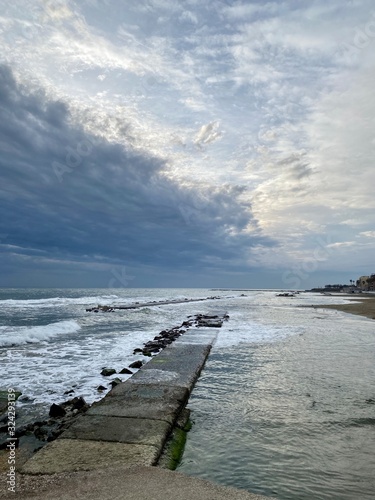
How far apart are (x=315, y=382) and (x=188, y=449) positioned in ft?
15.2

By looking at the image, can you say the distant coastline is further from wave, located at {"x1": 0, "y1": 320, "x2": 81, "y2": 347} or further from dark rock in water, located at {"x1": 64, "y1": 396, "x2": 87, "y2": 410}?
dark rock in water, located at {"x1": 64, "y1": 396, "x2": 87, "y2": 410}

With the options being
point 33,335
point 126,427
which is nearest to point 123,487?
point 126,427

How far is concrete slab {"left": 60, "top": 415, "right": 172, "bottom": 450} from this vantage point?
5125 mm

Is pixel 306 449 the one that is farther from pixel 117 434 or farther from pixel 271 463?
pixel 117 434

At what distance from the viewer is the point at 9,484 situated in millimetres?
3848

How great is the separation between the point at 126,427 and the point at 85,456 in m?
1.16

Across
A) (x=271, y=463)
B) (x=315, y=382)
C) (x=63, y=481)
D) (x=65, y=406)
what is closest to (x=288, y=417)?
(x=271, y=463)

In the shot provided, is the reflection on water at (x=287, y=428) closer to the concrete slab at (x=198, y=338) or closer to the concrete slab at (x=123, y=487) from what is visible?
the concrete slab at (x=123, y=487)

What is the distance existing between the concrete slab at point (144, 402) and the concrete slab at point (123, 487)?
192 cm

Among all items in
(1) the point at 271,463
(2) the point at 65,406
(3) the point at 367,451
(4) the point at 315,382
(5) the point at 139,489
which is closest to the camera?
(5) the point at 139,489

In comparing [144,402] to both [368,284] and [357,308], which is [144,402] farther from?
[368,284]

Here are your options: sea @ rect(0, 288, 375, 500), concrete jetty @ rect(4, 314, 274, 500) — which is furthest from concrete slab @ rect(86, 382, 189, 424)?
sea @ rect(0, 288, 375, 500)

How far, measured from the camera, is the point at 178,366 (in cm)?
1037

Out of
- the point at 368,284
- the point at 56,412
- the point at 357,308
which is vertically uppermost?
the point at 368,284
